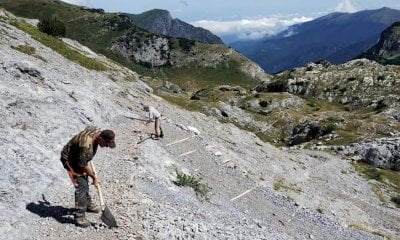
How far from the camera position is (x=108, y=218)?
1789cm

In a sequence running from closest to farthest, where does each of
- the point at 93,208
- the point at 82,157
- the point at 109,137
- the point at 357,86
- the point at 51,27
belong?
the point at 109,137
the point at 82,157
the point at 93,208
the point at 51,27
the point at 357,86

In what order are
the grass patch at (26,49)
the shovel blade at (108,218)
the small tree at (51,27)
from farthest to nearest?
1. the small tree at (51,27)
2. the grass patch at (26,49)
3. the shovel blade at (108,218)

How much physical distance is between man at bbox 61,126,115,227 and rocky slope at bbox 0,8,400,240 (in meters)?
0.88

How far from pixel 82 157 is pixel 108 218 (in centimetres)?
260

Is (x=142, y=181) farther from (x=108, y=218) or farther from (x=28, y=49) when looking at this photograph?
(x=28, y=49)

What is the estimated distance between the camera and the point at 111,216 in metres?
17.9

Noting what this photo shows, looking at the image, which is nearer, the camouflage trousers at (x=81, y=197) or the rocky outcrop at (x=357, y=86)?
the camouflage trousers at (x=81, y=197)

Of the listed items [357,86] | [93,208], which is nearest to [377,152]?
[93,208]

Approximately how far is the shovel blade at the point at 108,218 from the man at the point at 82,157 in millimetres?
632

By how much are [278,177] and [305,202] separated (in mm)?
7118

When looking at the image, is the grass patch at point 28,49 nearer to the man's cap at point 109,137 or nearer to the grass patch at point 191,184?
the grass patch at point 191,184

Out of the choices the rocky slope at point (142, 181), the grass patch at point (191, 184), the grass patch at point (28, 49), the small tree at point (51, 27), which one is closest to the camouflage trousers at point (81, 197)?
the rocky slope at point (142, 181)

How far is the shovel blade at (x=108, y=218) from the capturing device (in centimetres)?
1778

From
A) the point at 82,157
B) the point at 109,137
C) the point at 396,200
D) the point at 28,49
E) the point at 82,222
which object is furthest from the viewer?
the point at 396,200
